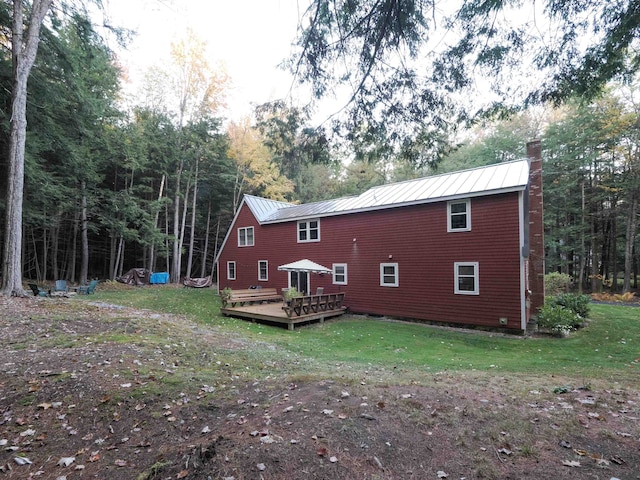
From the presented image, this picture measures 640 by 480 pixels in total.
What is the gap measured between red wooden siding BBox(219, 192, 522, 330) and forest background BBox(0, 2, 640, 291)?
8.95ft

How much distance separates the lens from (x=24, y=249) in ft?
63.6

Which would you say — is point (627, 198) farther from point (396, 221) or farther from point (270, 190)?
point (270, 190)

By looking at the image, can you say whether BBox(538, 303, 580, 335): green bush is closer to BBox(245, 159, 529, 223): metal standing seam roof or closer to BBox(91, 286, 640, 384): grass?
BBox(91, 286, 640, 384): grass

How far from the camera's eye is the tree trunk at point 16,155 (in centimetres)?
904

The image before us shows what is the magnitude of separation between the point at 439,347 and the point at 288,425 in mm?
6603

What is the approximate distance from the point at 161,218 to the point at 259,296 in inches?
646

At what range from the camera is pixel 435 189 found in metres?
12.1

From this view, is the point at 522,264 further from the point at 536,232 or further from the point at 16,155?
the point at 16,155

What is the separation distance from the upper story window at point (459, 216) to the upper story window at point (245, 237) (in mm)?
11081

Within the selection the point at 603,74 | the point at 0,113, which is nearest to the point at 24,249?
the point at 0,113

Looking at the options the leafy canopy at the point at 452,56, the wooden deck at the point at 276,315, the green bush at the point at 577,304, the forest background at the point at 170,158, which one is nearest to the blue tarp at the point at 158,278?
the forest background at the point at 170,158

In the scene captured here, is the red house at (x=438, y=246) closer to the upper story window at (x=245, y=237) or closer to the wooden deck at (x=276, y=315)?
the wooden deck at (x=276, y=315)

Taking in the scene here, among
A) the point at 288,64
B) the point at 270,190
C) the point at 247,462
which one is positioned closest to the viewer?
the point at 247,462

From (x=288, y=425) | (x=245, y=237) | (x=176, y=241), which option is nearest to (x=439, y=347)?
(x=288, y=425)
